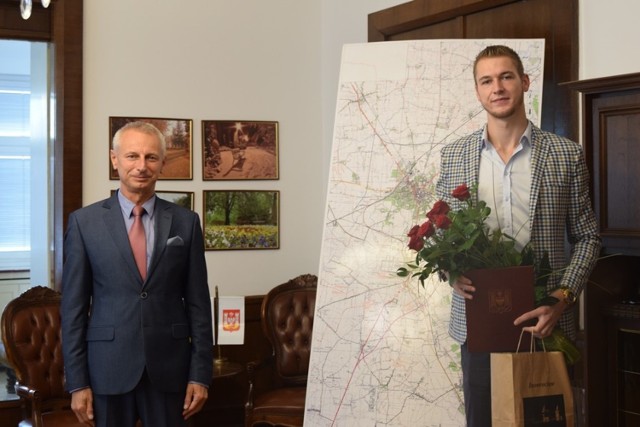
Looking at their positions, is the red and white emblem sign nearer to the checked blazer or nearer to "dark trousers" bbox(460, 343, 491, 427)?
Answer: the checked blazer

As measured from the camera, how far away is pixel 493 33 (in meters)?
5.26

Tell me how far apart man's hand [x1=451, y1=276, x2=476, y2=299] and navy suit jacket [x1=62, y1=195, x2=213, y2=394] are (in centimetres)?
104

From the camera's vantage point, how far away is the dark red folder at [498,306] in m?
3.04

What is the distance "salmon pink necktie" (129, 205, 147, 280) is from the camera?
342 cm

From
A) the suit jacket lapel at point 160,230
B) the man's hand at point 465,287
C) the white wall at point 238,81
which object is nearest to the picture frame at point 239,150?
the white wall at point 238,81

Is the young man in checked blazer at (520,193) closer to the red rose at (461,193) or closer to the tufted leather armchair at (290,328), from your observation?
the red rose at (461,193)

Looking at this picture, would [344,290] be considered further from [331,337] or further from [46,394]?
[46,394]

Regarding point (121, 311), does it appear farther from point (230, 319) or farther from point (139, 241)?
point (230, 319)

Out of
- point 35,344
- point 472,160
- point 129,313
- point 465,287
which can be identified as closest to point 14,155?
point 35,344

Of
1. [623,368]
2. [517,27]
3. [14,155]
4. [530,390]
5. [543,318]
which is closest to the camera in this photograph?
[530,390]

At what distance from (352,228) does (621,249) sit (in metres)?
1.31

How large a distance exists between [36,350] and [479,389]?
308cm

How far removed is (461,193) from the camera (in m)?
3.17

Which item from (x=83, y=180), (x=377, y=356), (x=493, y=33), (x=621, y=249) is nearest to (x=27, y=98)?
(x=83, y=180)
